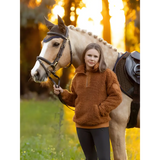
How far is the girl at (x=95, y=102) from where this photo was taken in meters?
2.18

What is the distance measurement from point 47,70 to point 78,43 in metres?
0.57

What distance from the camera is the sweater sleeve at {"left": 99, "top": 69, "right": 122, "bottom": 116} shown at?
2176 mm

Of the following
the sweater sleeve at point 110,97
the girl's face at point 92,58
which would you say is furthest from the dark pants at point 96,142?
the girl's face at point 92,58

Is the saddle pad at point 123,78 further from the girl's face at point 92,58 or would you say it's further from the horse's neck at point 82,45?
the girl's face at point 92,58

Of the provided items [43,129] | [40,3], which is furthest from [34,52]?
[43,129]

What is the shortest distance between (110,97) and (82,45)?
87 centimetres

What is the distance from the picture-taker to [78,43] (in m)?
2.70

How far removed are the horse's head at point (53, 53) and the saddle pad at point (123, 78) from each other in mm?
660

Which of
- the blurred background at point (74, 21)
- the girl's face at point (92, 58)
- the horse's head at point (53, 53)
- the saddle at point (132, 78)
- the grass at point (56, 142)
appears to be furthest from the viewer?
the blurred background at point (74, 21)

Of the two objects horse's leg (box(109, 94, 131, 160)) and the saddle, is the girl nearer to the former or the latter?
horse's leg (box(109, 94, 131, 160))

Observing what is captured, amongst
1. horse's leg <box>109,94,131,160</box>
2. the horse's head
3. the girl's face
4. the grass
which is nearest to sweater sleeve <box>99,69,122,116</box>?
the girl's face

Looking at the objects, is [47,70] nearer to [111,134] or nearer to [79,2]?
[111,134]
